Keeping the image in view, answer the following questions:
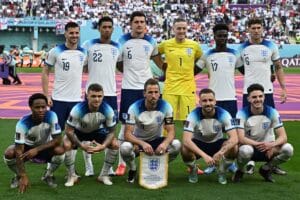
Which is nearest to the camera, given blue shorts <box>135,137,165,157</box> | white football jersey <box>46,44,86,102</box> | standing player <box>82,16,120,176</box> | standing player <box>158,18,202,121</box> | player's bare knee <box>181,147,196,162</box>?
player's bare knee <box>181,147,196,162</box>

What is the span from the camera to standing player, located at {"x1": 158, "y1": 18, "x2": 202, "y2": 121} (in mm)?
8477

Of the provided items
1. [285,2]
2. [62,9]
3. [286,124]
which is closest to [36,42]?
[62,9]

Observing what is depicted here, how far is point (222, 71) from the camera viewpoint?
834 centimetres

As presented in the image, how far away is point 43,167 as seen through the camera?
331 inches

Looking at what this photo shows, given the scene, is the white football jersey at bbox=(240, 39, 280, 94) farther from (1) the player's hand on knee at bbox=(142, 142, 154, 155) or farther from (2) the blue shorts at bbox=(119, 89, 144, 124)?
(1) the player's hand on knee at bbox=(142, 142, 154, 155)

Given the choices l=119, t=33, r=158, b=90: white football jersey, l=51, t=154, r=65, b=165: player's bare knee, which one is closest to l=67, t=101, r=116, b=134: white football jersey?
l=51, t=154, r=65, b=165: player's bare knee

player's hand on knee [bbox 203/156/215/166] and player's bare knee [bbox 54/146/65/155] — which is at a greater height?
player's bare knee [bbox 54/146/65/155]

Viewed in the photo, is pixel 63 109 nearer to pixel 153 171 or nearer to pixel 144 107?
pixel 144 107

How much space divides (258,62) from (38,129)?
3.17 m

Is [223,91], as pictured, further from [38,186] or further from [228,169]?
[38,186]

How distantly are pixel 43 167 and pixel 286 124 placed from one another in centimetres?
625

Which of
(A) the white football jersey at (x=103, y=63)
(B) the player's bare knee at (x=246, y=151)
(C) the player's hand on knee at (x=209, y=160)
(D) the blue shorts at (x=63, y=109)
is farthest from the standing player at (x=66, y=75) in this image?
(B) the player's bare knee at (x=246, y=151)

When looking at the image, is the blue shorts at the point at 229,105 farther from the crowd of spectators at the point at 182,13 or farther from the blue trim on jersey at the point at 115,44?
the crowd of spectators at the point at 182,13

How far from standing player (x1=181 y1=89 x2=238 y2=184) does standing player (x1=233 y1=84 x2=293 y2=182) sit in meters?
0.15
